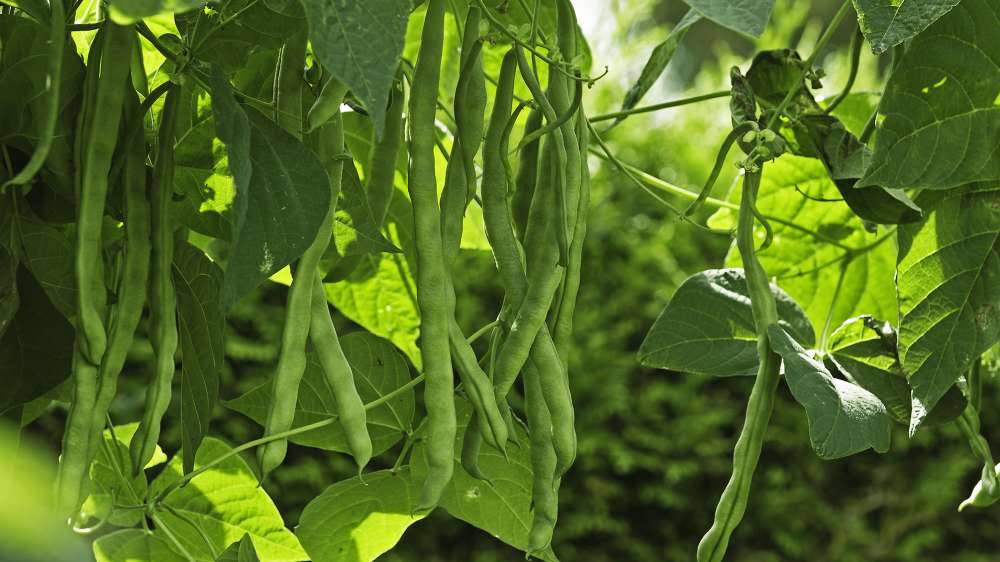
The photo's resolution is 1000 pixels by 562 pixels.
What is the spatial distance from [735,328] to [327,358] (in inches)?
17.5

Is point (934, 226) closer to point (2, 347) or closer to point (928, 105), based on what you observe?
point (928, 105)

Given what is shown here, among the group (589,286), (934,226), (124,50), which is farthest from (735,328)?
(589,286)

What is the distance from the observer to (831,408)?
823 millimetres

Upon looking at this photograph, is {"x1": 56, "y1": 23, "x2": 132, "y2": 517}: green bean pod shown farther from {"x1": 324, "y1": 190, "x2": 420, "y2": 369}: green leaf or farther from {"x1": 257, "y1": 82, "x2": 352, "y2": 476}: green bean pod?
{"x1": 324, "y1": 190, "x2": 420, "y2": 369}: green leaf

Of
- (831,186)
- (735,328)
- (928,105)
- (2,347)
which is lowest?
(2,347)

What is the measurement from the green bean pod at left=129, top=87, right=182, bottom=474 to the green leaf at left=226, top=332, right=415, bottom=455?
26 centimetres

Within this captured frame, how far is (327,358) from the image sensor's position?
72 cm

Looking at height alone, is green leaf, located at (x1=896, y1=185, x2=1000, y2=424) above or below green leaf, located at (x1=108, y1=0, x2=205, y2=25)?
below

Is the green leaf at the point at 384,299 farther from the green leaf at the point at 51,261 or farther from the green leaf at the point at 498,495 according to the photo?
the green leaf at the point at 51,261

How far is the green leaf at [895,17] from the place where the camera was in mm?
646

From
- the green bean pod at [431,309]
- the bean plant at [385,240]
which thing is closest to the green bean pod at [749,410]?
the bean plant at [385,240]

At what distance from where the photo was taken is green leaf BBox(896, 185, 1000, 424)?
89 cm

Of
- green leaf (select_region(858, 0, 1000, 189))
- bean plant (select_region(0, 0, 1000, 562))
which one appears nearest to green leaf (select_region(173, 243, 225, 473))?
bean plant (select_region(0, 0, 1000, 562))

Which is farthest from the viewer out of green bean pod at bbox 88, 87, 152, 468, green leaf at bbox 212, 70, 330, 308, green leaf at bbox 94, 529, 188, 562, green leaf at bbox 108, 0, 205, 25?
green leaf at bbox 94, 529, 188, 562
